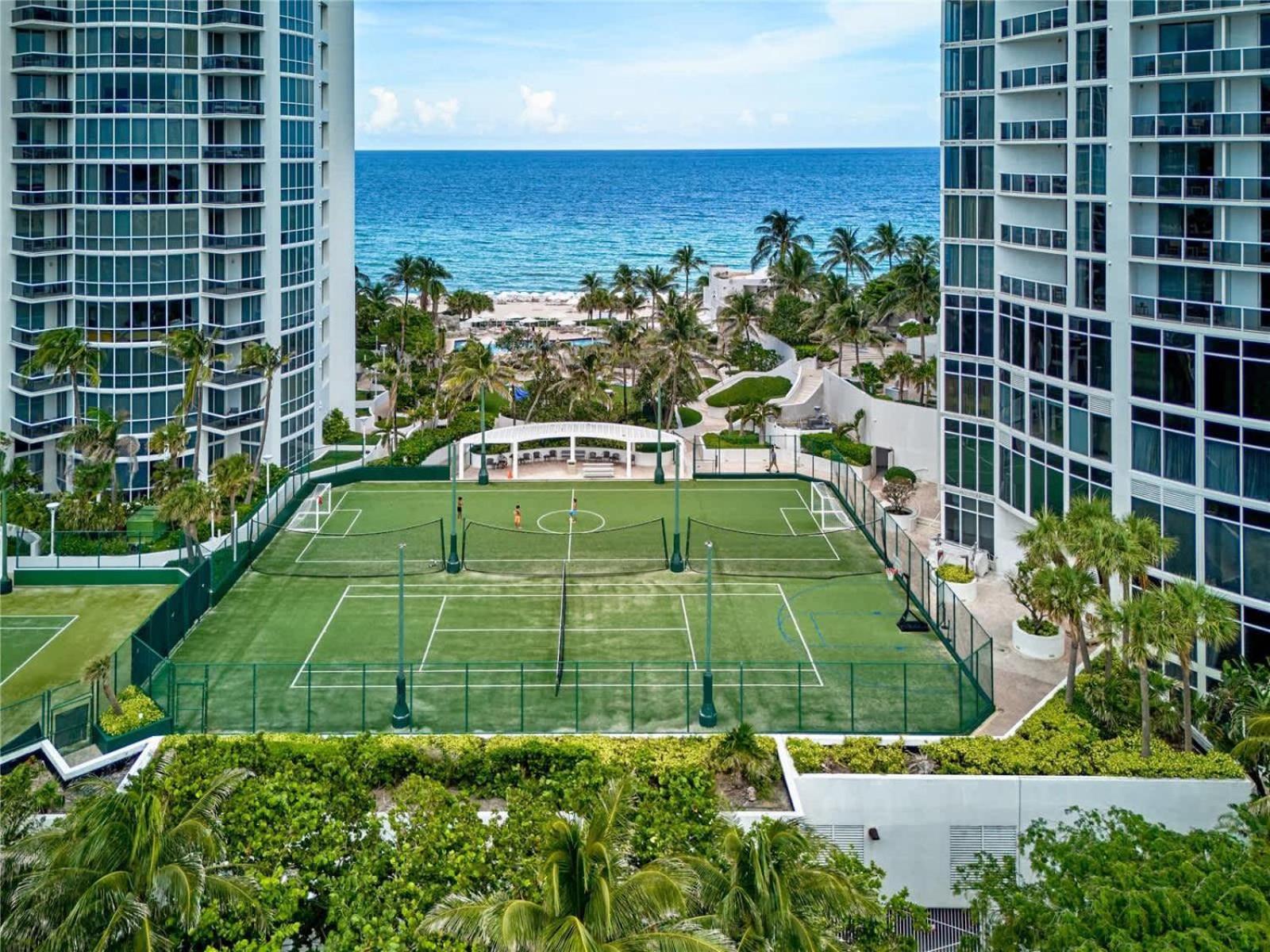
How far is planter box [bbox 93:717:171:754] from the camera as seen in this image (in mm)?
35250

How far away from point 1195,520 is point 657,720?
15924 mm

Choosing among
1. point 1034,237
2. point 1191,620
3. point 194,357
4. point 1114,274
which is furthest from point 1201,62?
point 194,357

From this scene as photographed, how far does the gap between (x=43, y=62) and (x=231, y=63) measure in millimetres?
8067

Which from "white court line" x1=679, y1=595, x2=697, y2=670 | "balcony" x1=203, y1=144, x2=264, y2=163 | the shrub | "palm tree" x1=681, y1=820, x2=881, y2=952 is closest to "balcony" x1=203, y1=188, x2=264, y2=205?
"balcony" x1=203, y1=144, x2=264, y2=163

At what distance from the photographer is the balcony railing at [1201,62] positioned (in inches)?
1433

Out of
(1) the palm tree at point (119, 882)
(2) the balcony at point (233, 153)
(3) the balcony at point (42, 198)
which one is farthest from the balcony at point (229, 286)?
(1) the palm tree at point (119, 882)

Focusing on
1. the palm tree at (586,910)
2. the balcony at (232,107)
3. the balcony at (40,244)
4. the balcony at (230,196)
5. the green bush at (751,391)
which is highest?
the balcony at (232,107)

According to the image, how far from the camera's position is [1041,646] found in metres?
42.0

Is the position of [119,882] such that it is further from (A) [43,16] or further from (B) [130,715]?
(A) [43,16]

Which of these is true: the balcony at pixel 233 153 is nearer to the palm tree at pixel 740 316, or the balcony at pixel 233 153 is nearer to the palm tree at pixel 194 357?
the palm tree at pixel 194 357

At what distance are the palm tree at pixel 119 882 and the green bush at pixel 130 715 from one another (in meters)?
12.9

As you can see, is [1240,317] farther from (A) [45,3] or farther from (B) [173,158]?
(A) [45,3]

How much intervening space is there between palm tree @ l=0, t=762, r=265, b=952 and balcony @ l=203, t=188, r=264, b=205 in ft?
148

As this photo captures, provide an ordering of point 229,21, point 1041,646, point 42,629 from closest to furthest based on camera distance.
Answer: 1. point 1041,646
2. point 42,629
3. point 229,21
